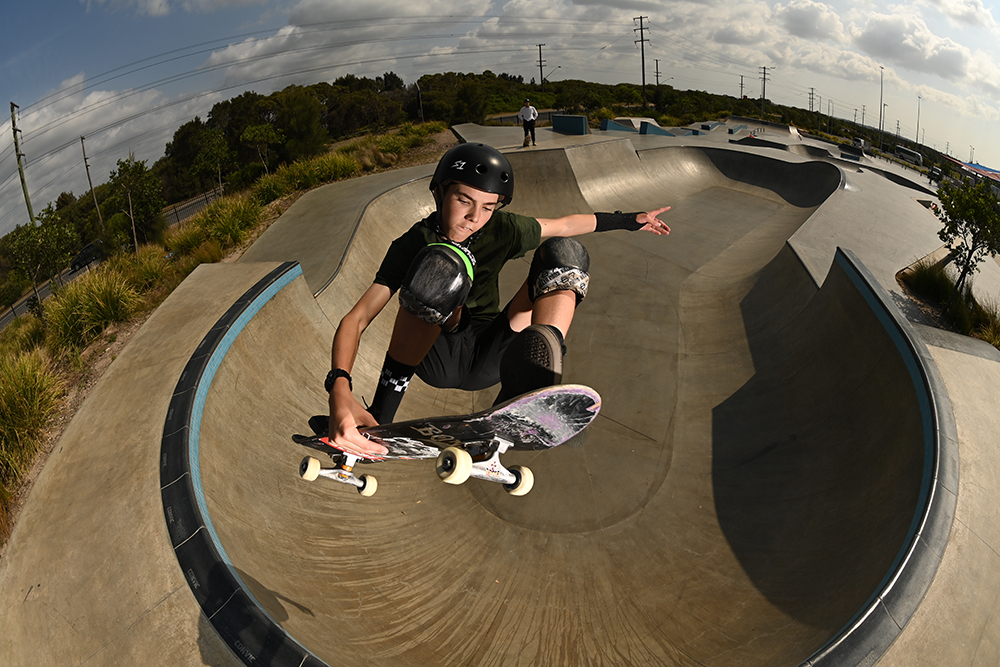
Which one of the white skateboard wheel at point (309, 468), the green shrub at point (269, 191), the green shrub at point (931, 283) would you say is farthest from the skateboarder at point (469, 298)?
the green shrub at point (269, 191)

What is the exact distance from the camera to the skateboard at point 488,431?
2.39m

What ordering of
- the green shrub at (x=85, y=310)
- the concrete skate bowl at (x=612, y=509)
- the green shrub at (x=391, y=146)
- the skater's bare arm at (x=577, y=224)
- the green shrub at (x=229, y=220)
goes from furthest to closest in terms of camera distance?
the green shrub at (x=391, y=146)
the green shrub at (x=229, y=220)
the green shrub at (x=85, y=310)
the concrete skate bowl at (x=612, y=509)
the skater's bare arm at (x=577, y=224)

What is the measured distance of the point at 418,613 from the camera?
166 inches

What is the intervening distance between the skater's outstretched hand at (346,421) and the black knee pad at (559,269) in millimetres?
1164

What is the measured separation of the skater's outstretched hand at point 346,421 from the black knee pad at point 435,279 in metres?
0.68

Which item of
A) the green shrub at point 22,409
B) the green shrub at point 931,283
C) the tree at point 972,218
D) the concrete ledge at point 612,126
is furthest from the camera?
the concrete ledge at point 612,126

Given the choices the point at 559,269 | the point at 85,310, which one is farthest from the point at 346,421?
the point at 85,310

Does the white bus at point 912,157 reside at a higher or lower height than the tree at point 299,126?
lower

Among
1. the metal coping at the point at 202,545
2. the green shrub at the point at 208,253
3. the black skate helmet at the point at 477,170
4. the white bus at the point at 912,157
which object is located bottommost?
the white bus at the point at 912,157

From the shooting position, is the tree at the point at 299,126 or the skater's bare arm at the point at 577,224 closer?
the skater's bare arm at the point at 577,224

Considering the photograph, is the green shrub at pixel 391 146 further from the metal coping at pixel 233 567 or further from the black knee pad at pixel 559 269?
the black knee pad at pixel 559 269

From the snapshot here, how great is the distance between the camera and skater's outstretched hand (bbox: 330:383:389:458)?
2.45 metres

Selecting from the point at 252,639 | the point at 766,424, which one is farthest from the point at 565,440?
the point at 766,424

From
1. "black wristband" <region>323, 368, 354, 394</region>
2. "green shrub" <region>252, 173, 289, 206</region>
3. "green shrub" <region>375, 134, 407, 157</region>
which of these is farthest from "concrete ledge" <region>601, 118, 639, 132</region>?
"black wristband" <region>323, 368, 354, 394</region>
